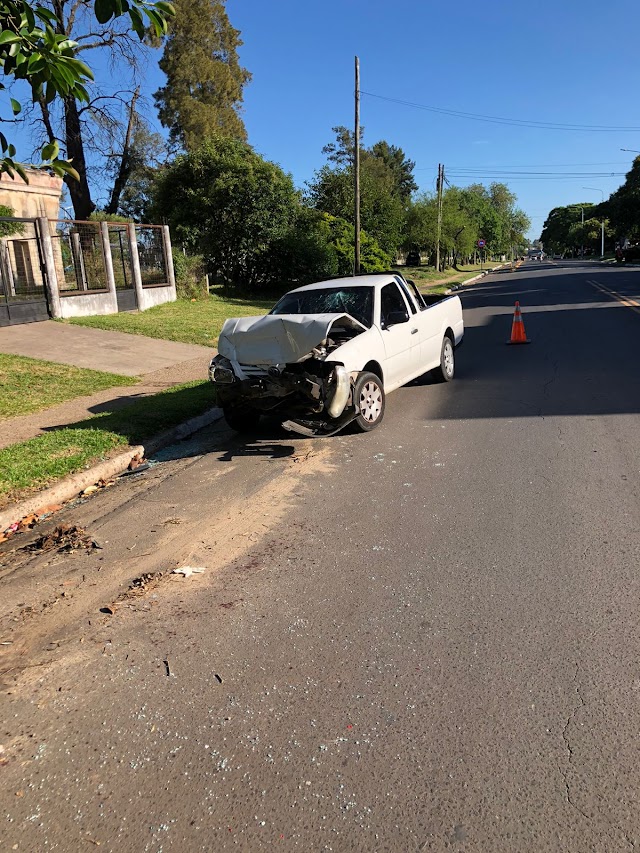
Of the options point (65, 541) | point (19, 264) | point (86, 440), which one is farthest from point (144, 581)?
point (19, 264)

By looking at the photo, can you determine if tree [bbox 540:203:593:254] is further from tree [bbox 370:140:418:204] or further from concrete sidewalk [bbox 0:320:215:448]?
concrete sidewalk [bbox 0:320:215:448]

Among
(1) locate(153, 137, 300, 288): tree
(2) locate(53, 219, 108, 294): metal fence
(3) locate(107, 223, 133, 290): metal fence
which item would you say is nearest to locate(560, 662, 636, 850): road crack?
(2) locate(53, 219, 108, 294): metal fence

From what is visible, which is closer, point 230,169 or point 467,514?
point 467,514

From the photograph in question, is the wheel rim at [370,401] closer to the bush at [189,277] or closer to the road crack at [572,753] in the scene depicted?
the road crack at [572,753]

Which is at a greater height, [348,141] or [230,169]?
[348,141]

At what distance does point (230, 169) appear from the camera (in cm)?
2977

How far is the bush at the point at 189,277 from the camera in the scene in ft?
81.7

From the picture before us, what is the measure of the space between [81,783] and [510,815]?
64.0 inches

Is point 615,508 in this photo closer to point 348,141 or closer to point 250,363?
point 250,363

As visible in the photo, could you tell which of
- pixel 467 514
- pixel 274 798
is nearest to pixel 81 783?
pixel 274 798

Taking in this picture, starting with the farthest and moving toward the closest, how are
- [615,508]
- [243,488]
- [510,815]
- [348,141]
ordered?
1. [348,141]
2. [243,488]
3. [615,508]
4. [510,815]

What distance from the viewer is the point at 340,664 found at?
322 centimetres

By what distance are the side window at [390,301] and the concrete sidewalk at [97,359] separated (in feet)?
13.2

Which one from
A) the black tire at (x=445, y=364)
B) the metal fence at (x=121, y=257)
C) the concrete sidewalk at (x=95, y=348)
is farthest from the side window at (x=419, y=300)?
the metal fence at (x=121, y=257)
